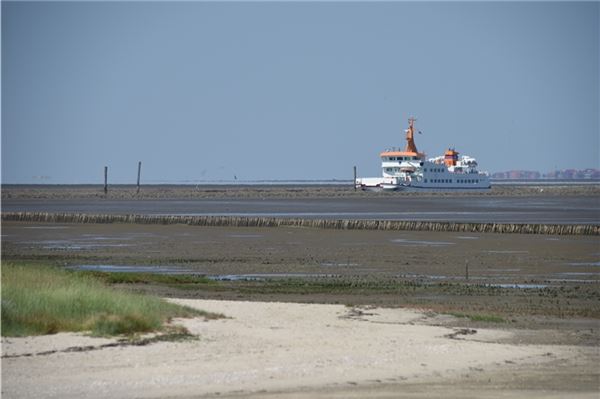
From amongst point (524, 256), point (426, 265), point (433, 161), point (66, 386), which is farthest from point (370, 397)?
point (433, 161)

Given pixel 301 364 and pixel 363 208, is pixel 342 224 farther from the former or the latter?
pixel 301 364

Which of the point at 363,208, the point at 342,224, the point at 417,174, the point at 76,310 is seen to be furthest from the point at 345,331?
the point at 417,174

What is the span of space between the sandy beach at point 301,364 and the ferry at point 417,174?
128867 mm

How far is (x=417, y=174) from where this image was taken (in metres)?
149

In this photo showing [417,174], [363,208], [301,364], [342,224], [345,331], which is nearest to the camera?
[301,364]

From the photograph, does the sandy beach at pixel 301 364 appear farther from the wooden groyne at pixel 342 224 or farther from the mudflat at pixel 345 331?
the wooden groyne at pixel 342 224

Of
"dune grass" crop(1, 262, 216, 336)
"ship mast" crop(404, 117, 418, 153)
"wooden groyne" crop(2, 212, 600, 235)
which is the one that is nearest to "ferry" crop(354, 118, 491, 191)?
"ship mast" crop(404, 117, 418, 153)

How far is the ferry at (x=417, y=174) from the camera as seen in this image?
5851 inches

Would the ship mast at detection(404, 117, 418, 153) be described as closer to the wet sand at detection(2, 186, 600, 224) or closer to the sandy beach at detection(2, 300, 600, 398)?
the wet sand at detection(2, 186, 600, 224)

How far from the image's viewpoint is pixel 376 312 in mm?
22828

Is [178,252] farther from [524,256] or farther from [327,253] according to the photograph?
[524,256]

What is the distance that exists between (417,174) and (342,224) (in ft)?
306

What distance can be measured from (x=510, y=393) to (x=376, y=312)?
26.2ft

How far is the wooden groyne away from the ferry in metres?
85.4
